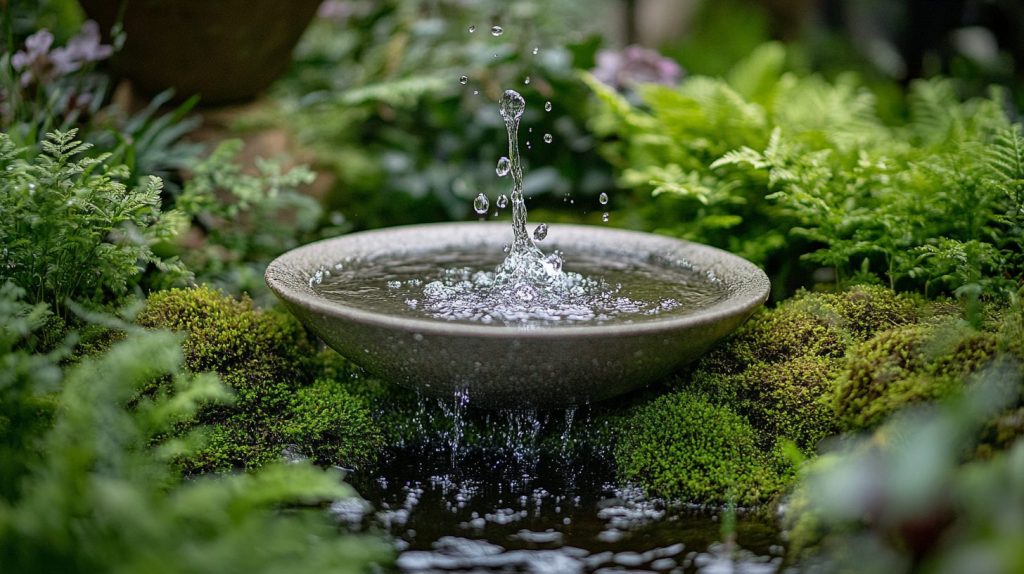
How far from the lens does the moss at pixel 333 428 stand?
3033 mm

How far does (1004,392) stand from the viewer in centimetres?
233

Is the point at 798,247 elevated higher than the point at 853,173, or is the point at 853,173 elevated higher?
the point at 853,173

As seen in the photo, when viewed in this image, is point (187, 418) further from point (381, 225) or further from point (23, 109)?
point (381, 225)

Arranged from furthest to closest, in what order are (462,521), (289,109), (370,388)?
(289,109), (370,388), (462,521)

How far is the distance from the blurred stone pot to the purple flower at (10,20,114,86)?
23cm

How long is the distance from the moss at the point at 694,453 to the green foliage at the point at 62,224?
1.97 meters

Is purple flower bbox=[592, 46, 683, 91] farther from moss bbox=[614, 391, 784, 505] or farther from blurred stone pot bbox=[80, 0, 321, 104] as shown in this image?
moss bbox=[614, 391, 784, 505]

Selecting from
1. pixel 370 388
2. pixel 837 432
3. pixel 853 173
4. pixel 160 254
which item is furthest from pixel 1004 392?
pixel 160 254

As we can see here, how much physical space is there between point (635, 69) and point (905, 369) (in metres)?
3.06

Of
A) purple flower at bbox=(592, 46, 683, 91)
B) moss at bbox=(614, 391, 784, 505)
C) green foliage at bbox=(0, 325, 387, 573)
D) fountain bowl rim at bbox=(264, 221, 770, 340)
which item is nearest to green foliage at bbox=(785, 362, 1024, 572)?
moss at bbox=(614, 391, 784, 505)

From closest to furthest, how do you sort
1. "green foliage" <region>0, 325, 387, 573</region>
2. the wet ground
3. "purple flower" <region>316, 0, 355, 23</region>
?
"green foliage" <region>0, 325, 387, 573</region>
the wet ground
"purple flower" <region>316, 0, 355, 23</region>

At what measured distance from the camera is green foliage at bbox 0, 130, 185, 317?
2.86 m

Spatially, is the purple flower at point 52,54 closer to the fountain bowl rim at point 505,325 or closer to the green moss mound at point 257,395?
the green moss mound at point 257,395

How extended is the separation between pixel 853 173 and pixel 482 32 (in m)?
3.13
